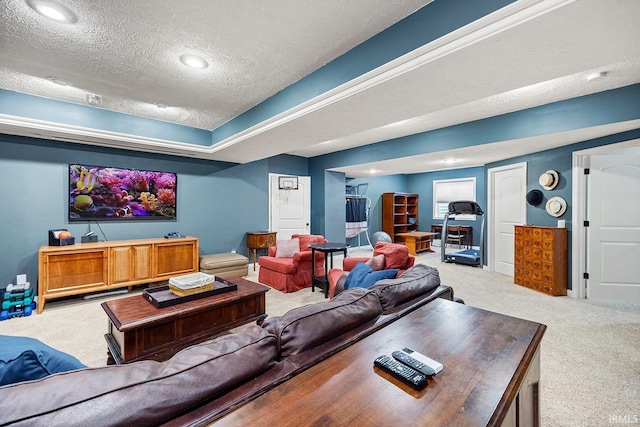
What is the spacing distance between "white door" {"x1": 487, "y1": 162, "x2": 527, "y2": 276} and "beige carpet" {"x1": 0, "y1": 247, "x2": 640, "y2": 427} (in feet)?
3.04

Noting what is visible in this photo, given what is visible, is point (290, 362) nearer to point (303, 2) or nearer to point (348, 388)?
point (348, 388)

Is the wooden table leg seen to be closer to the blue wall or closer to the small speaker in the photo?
the blue wall

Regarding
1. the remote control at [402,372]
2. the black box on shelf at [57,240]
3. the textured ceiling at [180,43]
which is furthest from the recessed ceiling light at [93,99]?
the remote control at [402,372]

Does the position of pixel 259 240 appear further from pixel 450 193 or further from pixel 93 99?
pixel 450 193

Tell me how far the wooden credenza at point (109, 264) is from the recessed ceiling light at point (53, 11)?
2780 millimetres

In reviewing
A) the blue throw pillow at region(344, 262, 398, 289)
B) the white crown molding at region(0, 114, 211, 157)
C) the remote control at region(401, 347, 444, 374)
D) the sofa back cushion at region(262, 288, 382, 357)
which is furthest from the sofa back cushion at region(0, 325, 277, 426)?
the white crown molding at region(0, 114, 211, 157)

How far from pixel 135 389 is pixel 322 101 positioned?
8.12ft

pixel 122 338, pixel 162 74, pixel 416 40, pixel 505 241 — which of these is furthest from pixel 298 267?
pixel 505 241

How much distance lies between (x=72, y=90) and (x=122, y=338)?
286 centimetres

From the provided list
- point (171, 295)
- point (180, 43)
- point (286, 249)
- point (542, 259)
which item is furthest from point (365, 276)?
point (542, 259)

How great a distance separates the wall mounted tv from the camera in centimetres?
409

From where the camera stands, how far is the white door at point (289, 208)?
648 centimetres

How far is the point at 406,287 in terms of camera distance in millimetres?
1609

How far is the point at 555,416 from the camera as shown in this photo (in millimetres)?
1749
